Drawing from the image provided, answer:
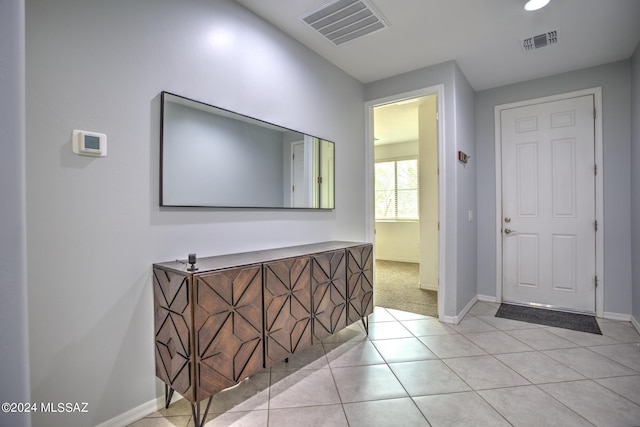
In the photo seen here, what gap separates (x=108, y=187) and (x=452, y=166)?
2.83 metres

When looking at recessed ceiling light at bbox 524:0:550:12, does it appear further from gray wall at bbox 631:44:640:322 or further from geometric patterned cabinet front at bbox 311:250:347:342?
geometric patterned cabinet front at bbox 311:250:347:342

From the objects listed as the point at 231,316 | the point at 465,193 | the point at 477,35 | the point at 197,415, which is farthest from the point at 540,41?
the point at 197,415

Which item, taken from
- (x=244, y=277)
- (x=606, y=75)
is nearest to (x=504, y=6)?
(x=606, y=75)

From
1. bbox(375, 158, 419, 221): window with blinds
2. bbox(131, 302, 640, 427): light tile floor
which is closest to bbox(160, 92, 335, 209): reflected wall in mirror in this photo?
bbox(131, 302, 640, 427): light tile floor

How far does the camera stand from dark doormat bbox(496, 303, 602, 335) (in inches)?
116

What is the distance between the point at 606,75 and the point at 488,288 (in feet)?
8.37

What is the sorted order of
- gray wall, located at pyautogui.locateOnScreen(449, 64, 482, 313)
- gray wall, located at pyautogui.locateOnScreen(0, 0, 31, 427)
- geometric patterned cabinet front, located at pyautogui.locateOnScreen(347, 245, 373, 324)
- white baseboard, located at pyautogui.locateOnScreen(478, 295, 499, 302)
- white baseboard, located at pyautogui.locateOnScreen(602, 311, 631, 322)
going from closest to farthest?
gray wall, located at pyautogui.locateOnScreen(0, 0, 31, 427) < geometric patterned cabinet front, located at pyautogui.locateOnScreen(347, 245, 373, 324) < white baseboard, located at pyautogui.locateOnScreen(602, 311, 631, 322) < gray wall, located at pyautogui.locateOnScreen(449, 64, 482, 313) < white baseboard, located at pyautogui.locateOnScreen(478, 295, 499, 302)

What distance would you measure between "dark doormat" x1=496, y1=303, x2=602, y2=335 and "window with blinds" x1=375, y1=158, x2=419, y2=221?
330cm

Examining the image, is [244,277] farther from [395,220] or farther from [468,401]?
[395,220]

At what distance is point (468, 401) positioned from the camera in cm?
180

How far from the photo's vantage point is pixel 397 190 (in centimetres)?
684

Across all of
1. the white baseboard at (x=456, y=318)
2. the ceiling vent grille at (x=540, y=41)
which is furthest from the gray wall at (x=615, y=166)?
the white baseboard at (x=456, y=318)

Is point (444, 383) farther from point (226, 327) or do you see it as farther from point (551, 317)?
point (551, 317)

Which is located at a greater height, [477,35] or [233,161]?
[477,35]
